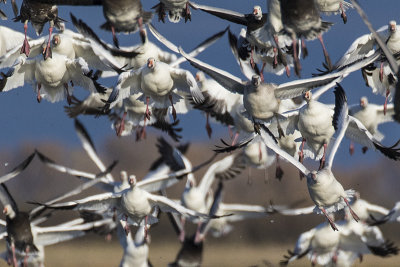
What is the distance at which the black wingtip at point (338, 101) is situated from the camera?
933cm

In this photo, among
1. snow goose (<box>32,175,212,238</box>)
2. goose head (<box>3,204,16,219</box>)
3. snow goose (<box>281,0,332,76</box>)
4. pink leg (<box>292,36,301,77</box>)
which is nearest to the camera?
pink leg (<box>292,36,301,77</box>)

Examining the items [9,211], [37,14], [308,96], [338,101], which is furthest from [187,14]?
[9,211]

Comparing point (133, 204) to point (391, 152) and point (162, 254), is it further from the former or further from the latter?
point (162, 254)

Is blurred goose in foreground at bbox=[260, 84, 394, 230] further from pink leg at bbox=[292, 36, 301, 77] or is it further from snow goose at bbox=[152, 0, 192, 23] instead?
pink leg at bbox=[292, 36, 301, 77]

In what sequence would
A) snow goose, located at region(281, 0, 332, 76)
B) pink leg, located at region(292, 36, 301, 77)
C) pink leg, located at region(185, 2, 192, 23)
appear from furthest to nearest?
pink leg, located at region(185, 2, 192, 23)
snow goose, located at region(281, 0, 332, 76)
pink leg, located at region(292, 36, 301, 77)

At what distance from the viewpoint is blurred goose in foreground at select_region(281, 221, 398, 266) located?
44.9ft

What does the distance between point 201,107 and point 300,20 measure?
2.88 m

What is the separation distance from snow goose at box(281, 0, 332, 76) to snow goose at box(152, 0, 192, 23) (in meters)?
1.09

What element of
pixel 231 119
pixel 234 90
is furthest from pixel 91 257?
pixel 234 90

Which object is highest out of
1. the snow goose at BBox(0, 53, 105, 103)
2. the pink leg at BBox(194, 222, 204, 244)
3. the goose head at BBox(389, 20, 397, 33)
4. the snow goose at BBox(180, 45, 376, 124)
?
the snow goose at BBox(180, 45, 376, 124)

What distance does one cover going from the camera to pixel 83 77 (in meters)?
10.8

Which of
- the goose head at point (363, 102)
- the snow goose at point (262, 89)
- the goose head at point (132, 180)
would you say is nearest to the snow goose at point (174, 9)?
the snow goose at point (262, 89)

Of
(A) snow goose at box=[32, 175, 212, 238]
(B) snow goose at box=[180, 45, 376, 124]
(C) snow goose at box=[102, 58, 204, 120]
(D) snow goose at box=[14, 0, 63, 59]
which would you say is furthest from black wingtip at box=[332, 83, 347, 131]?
(D) snow goose at box=[14, 0, 63, 59]

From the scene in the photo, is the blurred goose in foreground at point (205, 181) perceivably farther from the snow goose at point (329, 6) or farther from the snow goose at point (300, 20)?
the snow goose at point (300, 20)
